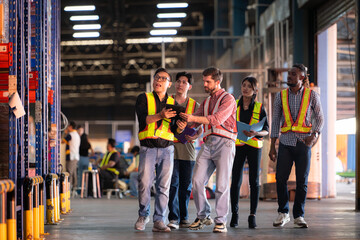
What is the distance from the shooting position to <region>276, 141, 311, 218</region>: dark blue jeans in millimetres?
8000

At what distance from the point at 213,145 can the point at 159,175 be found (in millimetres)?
675

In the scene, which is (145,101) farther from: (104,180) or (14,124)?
(104,180)

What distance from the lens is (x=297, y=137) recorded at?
8031 mm

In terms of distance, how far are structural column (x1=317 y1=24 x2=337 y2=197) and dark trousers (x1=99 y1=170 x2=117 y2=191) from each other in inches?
201

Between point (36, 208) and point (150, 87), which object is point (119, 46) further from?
point (36, 208)

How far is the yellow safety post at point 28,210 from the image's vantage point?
21.3ft

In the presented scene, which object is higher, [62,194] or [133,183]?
A: [62,194]

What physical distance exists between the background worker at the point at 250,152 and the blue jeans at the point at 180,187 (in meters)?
0.52

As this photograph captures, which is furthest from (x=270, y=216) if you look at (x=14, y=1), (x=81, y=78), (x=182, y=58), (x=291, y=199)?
(x=81, y=78)

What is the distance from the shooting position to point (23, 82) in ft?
21.5

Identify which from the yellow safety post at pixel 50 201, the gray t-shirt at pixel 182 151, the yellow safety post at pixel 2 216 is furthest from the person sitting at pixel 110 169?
the yellow safety post at pixel 2 216

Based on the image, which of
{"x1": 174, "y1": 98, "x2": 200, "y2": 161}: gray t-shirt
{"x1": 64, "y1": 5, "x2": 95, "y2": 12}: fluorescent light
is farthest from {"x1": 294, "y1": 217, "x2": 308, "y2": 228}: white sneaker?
{"x1": 64, "y1": 5, "x2": 95, "y2": 12}: fluorescent light

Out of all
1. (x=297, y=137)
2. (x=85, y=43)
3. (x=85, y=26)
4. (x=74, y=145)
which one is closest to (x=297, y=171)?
(x=297, y=137)

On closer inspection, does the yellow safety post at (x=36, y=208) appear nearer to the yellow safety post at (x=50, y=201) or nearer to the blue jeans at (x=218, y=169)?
the blue jeans at (x=218, y=169)
